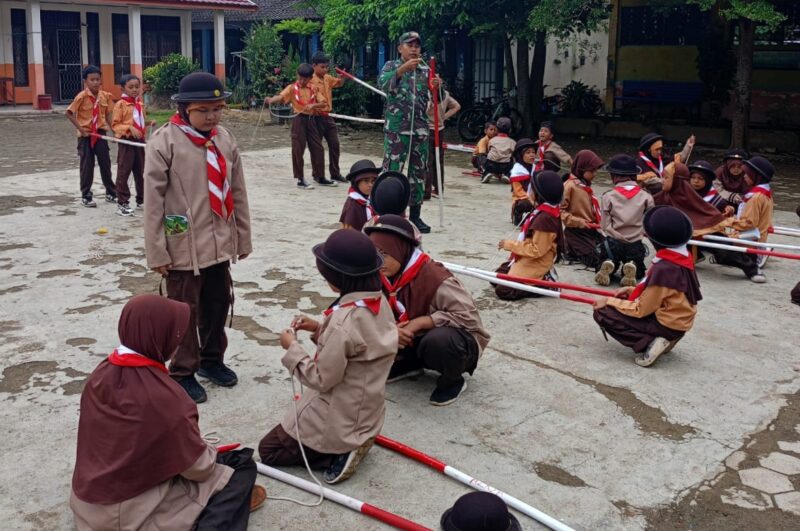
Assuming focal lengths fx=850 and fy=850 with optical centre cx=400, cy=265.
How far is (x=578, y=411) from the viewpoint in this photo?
15.1 feet

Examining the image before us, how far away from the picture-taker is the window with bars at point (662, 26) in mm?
17031

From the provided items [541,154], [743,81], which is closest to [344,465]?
[541,154]

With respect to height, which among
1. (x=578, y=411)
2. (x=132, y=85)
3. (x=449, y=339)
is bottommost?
(x=578, y=411)

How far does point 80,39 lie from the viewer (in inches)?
914

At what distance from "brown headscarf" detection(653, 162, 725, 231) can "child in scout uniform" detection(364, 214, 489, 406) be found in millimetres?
3702

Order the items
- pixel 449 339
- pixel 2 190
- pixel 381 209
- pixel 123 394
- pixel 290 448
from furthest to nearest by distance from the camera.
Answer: pixel 2 190 → pixel 381 209 → pixel 449 339 → pixel 290 448 → pixel 123 394

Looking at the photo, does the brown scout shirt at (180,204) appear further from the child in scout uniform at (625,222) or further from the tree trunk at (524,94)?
the tree trunk at (524,94)

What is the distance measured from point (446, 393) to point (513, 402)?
376 millimetres

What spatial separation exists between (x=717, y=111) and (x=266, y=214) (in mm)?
11011

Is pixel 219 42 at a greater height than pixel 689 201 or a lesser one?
greater

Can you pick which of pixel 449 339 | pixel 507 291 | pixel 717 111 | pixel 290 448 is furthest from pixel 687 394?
pixel 717 111

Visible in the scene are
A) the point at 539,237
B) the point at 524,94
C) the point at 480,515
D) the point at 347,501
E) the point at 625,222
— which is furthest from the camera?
the point at 524,94

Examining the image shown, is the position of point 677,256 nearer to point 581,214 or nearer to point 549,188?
point 549,188

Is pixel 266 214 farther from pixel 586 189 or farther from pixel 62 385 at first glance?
pixel 62 385
